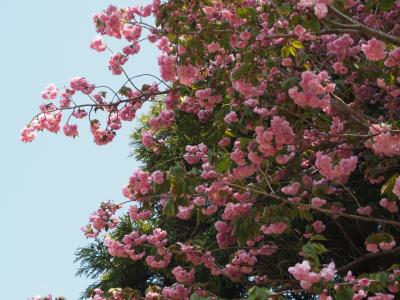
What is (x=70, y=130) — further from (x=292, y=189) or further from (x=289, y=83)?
(x=289, y=83)

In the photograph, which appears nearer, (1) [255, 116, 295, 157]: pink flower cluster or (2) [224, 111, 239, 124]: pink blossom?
(1) [255, 116, 295, 157]: pink flower cluster

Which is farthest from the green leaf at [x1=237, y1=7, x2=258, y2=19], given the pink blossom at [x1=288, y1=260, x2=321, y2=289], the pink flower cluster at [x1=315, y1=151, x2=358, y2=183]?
the pink blossom at [x1=288, y1=260, x2=321, y2=289]

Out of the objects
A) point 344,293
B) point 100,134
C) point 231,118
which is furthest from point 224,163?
point 100,134

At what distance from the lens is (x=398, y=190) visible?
12.1 ft

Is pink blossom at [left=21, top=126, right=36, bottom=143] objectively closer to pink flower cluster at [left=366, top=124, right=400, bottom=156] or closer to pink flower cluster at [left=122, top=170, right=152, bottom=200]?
pink flower cluster at [left=122, top=170, right=152, bottom=200]

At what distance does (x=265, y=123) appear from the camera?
14.0ft

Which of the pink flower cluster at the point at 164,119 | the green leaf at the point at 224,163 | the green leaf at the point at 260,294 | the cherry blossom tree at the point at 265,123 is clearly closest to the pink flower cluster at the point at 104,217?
the cherry blossom tree at the point at 265,123

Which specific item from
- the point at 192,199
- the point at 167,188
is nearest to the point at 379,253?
the point at 192,199

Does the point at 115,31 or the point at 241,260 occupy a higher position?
the point at 115,31

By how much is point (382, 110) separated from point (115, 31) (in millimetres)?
2883

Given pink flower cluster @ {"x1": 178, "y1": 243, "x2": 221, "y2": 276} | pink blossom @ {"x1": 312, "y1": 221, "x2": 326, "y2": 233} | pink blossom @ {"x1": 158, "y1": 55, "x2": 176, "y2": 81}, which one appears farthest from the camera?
pink blossom @ {"x1": 312, "y1": 221, "x2": 326, "y2": 233}

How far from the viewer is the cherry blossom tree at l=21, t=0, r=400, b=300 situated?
3891mm

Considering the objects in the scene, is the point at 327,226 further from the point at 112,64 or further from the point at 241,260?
the point at 112,64

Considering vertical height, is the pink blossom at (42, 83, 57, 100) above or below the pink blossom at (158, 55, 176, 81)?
above
